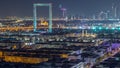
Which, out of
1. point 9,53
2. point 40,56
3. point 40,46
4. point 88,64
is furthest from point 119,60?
point 40,46

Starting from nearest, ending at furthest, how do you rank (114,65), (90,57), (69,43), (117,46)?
1. (114,65)
2. (90,57)
3. (117,46)
4. (69,43)

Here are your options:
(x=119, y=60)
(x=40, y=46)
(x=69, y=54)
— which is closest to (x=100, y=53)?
(x=69, y=54)

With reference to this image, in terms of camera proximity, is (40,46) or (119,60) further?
(40,46)

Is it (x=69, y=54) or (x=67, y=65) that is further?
(x=69, y=54)

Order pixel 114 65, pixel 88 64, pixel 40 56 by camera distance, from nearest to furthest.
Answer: pixel 114 65
pixel 88 64
pixel 40 56

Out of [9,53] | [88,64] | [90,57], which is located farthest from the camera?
[9,53]

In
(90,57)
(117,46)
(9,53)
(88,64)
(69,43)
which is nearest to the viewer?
(88,64)

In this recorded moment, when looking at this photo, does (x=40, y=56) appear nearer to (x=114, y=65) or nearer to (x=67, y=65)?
(x=67, y=65)

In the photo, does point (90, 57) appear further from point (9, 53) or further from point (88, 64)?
point (9, 53)
